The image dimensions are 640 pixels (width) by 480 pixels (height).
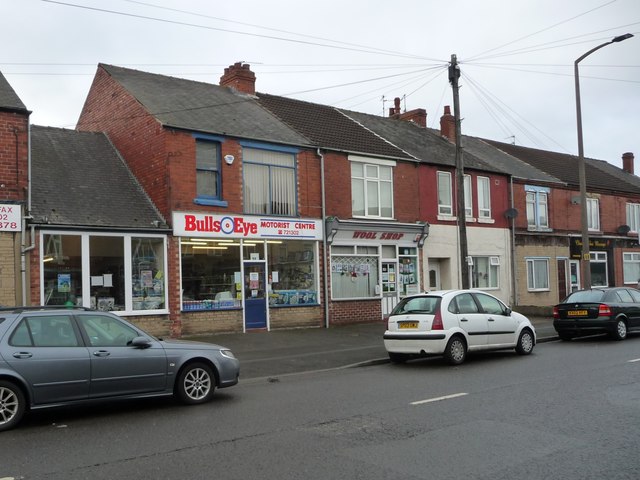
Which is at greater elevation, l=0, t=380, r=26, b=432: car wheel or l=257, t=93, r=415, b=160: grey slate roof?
l=257, t=93, r=415, b=160: grey slate roof

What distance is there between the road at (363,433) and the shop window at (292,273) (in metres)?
8.22

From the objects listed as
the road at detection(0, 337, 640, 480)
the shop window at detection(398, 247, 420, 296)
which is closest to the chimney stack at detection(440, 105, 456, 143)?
the shop window at detection(398, 247, 420, 296)

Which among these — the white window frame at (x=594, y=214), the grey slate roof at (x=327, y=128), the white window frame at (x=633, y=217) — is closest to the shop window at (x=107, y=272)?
the grey slate roof at (x=327, y=128)

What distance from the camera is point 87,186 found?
687 inches

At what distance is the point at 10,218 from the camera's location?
14.5 m

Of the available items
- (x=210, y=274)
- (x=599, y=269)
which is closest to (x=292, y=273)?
(x=210, y=274)

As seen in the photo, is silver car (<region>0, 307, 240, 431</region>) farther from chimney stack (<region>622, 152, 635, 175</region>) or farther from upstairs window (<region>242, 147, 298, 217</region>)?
chimney stack (<region>622, 152, 635, 175</region>)

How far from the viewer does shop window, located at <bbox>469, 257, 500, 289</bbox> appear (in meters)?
25.4

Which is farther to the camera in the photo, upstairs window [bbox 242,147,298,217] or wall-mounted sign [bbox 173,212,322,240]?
upstairs window [bbox 242,147,298,217]

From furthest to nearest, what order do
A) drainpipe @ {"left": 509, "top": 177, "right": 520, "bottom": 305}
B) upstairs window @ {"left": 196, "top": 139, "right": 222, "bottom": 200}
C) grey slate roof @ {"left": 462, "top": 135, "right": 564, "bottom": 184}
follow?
grey slate roof @ {"left": 462, "top": 135, "right": 564, "bottom": 184} → drainpipe @ {"left": 509, "top": 177, "right": 520, "bottom": 305} → upstairs window @ {"left": 196, "top": 139, "right": 222, "bottom": 200}

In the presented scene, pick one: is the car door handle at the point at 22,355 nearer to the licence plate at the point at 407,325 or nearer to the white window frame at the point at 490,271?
the licence plate at the point at 407,325

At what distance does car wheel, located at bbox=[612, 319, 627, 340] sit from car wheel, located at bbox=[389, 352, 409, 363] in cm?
626

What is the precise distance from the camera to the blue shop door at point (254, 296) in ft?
60.4

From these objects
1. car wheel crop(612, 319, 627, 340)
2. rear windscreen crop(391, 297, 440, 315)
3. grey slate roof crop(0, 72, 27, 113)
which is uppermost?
grey slate roof crop(0, 72, 27, 113)
